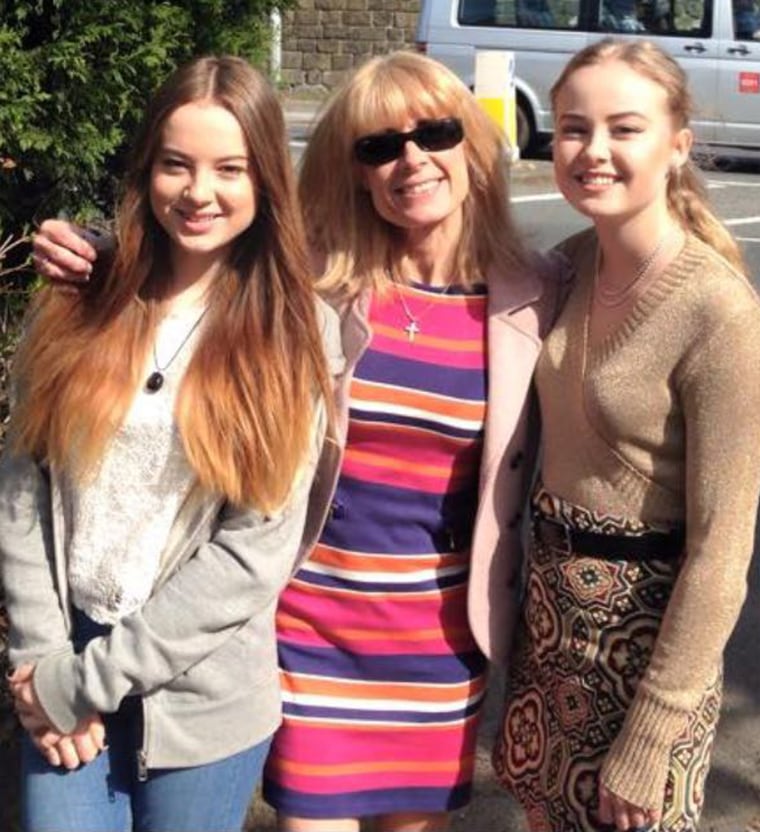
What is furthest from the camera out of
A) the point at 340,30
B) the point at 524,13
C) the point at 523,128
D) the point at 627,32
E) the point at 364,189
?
the point at 340,30

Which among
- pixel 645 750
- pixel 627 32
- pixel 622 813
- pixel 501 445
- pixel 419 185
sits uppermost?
pixel 419 185

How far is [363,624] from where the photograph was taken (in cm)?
250

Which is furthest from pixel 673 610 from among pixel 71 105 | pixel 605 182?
pixel 71 105

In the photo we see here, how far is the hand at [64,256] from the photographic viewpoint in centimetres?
226

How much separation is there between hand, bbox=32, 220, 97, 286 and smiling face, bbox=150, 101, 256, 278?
0.15m

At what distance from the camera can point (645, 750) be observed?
7.22ft

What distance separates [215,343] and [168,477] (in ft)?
0.72

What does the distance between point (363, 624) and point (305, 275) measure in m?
0.64

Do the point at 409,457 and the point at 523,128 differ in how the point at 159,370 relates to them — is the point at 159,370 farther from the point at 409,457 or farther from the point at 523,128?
the point at 523,128

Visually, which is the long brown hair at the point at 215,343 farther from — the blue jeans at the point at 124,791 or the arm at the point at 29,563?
the blue jeans at the point at 124,791

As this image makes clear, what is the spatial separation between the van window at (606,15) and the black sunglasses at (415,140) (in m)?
12.1

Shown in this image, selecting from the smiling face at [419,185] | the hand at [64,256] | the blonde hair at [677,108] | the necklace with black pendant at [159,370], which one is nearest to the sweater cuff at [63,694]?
the necklace with black pendant at [159,370]

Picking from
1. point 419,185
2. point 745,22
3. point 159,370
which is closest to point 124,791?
point 159,370

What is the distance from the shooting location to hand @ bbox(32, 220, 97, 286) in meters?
2.26
